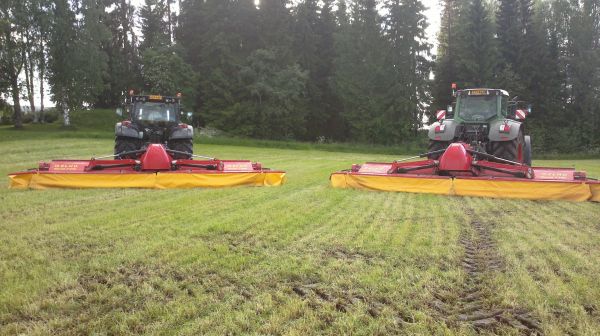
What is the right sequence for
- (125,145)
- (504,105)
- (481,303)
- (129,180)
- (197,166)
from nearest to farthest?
(481,303), (129,180), (197,166), (504,105), (125,145)

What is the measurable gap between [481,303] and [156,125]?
998 cm

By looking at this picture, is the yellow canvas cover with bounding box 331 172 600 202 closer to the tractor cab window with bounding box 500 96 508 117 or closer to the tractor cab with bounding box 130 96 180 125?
the tractor cab window with bounding box 500 96 508 117

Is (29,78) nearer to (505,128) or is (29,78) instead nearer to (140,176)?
(140,176)

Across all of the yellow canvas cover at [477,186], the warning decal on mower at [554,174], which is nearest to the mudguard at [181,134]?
the yellow canvas cover at [477,186]

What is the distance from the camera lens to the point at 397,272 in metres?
3.29

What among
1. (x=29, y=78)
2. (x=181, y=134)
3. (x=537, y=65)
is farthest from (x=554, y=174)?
(x=29, y=78)

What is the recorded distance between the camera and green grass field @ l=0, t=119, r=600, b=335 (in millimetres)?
2553

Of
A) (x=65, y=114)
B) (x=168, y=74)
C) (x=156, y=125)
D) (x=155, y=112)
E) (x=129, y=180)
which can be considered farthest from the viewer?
(x=168, y=74)

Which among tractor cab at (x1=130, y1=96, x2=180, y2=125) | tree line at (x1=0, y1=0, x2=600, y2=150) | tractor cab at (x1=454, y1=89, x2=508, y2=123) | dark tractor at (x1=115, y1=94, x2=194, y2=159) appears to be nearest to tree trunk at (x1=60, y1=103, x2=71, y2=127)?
tree line at (x1=0, y1=0, x2=600, y2=150)

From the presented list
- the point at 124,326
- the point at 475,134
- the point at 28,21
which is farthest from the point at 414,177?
the point at 28,21

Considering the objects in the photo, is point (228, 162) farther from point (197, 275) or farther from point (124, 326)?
point (124, 326)

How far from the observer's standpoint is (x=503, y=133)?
9.50 meters

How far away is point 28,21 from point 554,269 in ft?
97.8

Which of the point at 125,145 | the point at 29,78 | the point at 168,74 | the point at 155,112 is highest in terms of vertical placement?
the point at 168,74
